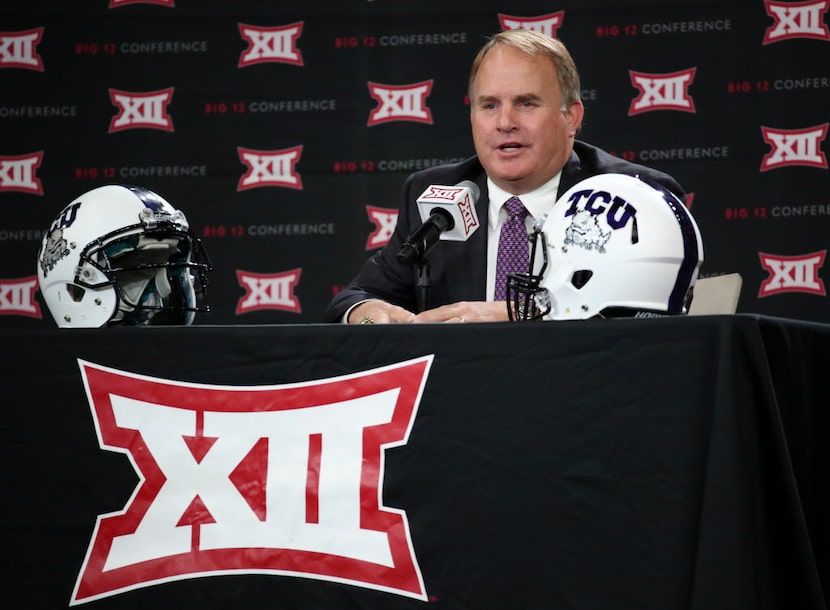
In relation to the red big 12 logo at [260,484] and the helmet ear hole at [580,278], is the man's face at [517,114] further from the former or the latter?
the red big 12 logo at [260,484]

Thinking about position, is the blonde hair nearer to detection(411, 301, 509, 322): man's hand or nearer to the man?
the man

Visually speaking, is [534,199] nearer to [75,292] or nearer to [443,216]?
[443,216]

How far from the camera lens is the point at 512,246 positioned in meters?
2.00

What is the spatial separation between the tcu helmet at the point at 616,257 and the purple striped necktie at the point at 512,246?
0.47 m

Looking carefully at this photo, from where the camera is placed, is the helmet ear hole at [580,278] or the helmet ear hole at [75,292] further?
the helmet ear hole at [75,292]

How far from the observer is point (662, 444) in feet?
3.77

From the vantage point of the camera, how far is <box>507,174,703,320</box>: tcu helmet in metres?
1.41

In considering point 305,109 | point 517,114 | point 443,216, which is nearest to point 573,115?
point 517,114

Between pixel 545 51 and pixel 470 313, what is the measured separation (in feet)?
2.19

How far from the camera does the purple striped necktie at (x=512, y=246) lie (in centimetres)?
196

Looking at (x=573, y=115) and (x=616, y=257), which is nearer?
(x=616, y=257)

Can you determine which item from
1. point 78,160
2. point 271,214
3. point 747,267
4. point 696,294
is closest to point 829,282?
point 747,267

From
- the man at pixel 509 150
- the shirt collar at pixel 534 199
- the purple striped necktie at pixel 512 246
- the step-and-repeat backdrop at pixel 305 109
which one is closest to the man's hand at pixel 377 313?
the man at pixel 509 150

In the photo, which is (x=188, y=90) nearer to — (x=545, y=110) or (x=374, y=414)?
(x=545, y=110)
